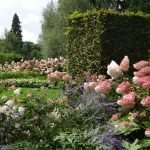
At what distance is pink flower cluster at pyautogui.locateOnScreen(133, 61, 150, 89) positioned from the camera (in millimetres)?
4301

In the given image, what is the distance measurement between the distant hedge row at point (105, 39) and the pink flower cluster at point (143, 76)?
11003 millimetres

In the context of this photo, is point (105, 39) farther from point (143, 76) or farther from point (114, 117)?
point (114, 117)

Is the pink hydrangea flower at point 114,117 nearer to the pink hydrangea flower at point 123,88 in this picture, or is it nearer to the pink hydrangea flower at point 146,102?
the pink hydrangea flower at point 123,88

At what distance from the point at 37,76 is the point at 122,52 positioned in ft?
28.1

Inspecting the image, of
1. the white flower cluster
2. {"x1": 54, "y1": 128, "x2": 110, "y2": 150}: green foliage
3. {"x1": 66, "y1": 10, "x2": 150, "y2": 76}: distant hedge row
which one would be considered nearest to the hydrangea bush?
{"x1": 54, "y1": 128, "x2": 110, "y2": 150}: green foliage

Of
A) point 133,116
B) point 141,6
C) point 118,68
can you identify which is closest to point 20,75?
point 141,6

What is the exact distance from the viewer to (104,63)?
52.3ft

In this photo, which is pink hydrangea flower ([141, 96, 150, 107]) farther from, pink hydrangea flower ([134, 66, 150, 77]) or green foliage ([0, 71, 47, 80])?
green foliage ([0, 71, 47, 80])

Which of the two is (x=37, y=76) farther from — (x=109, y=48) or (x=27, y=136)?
(x=27, y=136)

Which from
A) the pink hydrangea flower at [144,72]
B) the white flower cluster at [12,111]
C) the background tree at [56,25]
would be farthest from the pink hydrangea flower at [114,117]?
the background tree at [56,25]

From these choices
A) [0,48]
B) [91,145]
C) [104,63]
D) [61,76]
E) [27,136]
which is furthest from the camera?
[0,48]

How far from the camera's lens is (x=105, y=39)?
637 inches

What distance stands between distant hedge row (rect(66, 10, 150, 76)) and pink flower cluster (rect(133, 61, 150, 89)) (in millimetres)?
11003

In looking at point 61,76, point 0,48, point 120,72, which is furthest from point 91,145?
point 0,48
